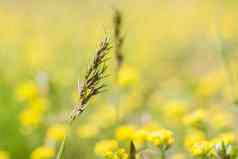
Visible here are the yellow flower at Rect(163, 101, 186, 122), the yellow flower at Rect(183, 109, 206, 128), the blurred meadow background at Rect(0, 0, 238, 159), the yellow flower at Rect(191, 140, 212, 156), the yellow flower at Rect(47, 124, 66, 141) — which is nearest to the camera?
the yellow flower at Rect(191, 140, 212, 156)

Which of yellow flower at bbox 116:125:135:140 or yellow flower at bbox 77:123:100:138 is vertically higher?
yellow flower at bbox 116:125:135:140

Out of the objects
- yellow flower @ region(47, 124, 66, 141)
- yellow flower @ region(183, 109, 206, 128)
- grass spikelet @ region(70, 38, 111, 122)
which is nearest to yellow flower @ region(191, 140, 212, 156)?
grass spikelet @ region(70, 38, 111, 122)

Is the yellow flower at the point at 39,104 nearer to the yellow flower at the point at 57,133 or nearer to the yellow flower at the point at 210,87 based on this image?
the yellow flower at the point at 57,133

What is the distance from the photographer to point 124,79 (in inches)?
163

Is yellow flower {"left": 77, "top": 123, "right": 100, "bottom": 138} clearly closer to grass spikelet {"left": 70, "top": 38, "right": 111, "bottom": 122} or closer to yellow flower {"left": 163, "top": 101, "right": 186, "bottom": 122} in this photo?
→ yellow flower {"left": 163, "top": 101, "right": 186, "bottom": 122}

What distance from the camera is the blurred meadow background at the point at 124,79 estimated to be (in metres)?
2.93

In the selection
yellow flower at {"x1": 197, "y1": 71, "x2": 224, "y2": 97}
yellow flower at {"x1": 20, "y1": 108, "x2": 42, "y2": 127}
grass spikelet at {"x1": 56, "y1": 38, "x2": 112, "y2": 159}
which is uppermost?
yellow flower at {"x1": 197, "y1": 71, "x2": 224, "y2": 97}

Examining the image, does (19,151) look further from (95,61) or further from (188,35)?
(188,35)

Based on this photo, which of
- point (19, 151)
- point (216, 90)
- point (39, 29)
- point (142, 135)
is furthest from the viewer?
point (39, 29)

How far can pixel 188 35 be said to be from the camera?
26.7ft

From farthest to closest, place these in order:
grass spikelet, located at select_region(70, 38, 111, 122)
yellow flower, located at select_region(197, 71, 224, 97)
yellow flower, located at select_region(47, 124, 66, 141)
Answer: yellow flower, located at select_region(197, 71, 224, 97), yellow flower, located at select_region(47, 124, 66, 141), grass spikelet, located at select_region(70, 38, 111, 122)

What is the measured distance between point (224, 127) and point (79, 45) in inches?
186

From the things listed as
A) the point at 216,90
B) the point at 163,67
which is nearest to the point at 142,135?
the point at 216,90

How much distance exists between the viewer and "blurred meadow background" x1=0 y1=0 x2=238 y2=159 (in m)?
2.93
